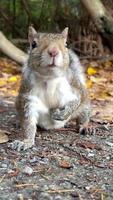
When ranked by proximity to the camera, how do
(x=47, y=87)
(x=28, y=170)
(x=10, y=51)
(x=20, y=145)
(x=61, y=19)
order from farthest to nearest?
(x=61, y=19)
(x=10, y=51)
(x=47, y=87)
(x=20, y=145)
(x=28, y=170)

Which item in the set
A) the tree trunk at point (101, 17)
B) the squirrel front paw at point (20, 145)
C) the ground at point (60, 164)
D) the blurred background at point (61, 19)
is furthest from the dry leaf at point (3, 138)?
the blurred background at point (61, 19)

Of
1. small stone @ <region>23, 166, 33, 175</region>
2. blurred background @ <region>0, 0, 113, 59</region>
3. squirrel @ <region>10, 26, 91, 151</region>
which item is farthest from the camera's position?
blurred background @ <region>0, 0, 113, 59</region>

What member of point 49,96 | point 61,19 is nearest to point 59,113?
point 49,96

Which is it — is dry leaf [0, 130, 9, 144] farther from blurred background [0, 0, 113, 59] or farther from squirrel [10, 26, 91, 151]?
blurred background [0, 0, 113, 59]

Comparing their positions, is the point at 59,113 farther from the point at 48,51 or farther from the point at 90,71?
the point at 90,71

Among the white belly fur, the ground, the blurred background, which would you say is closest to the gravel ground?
the ground

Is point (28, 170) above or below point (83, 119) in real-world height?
below

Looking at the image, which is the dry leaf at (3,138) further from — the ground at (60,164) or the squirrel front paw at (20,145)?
the squirrel front paw at (20,145)
